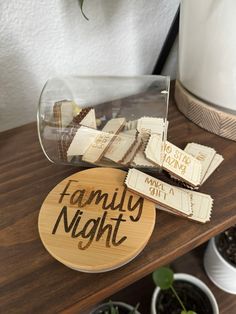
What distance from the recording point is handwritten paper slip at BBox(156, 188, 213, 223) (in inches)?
14.9

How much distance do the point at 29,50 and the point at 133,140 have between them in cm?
24

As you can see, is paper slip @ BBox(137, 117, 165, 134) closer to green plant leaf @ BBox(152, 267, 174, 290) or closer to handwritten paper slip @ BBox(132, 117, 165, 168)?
handwritten paper slip @ BBox(132, 117, 165, 168)

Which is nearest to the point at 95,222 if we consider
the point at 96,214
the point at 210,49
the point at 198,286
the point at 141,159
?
the point at 96,214

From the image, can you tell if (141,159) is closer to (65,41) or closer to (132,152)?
(132,152)

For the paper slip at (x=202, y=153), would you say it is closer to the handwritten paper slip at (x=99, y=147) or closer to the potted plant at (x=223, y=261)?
the handwritten paper slip at (x=99, y=147)

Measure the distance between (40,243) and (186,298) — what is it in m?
0.40

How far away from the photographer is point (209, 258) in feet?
2.19

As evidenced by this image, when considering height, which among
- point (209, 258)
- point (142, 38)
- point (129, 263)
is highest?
point (142, 38)

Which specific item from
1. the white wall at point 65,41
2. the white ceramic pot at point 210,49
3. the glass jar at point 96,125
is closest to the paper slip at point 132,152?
the glass jar at point 96,125

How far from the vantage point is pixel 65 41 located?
55 cm

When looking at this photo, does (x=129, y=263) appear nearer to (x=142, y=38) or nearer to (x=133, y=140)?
(x=133, y=140)

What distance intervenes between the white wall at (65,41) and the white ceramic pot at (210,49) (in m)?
0.16

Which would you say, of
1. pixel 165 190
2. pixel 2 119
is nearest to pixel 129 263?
pixel 165 190

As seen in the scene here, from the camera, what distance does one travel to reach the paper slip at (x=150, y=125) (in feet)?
1.46
